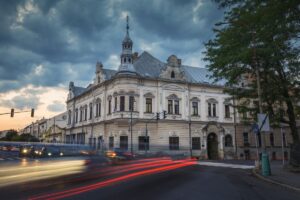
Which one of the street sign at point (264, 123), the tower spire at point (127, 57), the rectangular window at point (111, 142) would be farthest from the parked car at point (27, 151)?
the street sign at point (264, 123)

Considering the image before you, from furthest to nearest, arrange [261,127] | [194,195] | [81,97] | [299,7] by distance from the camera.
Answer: [81,97] < [261,127] < [299,7] < [194,195]

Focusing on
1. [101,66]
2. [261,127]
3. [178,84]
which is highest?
[101,66]

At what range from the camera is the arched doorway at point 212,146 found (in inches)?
1705

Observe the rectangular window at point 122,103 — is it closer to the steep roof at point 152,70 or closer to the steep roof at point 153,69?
the steep roof at point 152,70

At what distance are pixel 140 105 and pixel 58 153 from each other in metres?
12.6

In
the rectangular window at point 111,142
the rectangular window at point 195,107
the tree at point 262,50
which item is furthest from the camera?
the rectangular window at point 195,107

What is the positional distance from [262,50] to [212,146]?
28.5m

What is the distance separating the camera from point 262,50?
1716cm

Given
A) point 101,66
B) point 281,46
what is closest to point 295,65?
point 281,46

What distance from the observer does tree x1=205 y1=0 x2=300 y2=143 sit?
14336 mm

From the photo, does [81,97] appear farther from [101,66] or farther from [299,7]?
[299,7]

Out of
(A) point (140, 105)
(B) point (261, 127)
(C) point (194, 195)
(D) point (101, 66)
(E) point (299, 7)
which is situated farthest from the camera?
(D) point (101, 66)

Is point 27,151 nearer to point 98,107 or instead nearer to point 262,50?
point 98,107

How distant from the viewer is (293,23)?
14.0 m
